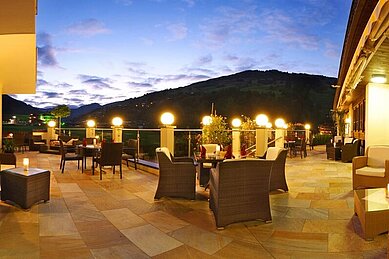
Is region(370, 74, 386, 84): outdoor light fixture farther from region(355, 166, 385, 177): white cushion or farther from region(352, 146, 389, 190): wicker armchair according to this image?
region(355, 166, 385, 177): white cushion

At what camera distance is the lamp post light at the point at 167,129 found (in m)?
6.94

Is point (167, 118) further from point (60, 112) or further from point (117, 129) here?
point (60, 112)

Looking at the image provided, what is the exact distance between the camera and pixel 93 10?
1148 cm

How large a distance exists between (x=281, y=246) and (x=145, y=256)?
1.27 m

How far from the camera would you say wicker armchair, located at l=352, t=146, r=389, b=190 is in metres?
5.14

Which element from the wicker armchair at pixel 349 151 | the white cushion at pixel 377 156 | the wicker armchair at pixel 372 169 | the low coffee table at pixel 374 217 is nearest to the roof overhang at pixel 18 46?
the low coffee table at pixel 374 217

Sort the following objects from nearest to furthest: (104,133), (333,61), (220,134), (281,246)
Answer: (281,246), (220,134), (104,133), (333,61)

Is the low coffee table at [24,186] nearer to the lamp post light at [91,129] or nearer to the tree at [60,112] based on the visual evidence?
the lamp post light at [91,129]

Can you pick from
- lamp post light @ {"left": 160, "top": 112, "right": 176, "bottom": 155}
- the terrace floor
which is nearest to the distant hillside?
lamp post light @ {"left": 160, "top": 112, "right": 176, "bottom": 155}

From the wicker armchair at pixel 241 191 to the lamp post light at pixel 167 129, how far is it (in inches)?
133

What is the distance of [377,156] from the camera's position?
5637 mm

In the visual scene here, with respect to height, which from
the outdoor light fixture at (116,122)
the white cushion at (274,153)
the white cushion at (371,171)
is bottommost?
the white cushion at (371,171)

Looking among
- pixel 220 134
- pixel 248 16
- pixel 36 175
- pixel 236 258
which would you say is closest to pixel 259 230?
pixel 236 258

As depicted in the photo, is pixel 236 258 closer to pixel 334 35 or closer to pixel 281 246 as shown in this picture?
pixel 281 246
